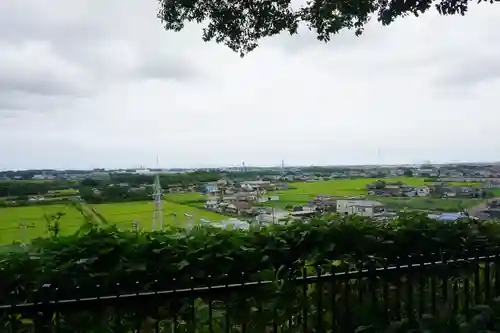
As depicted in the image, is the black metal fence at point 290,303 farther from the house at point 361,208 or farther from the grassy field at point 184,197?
the grassy field at point 184,197

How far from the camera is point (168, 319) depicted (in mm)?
2600

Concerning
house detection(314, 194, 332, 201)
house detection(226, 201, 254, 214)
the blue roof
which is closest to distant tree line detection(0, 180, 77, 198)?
house detection(226, 201, 254, 214)

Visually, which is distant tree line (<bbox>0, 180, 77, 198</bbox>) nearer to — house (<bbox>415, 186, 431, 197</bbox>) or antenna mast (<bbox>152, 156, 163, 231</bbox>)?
antenna mast (<bbox>152, 156, 163, 231</bbox>)

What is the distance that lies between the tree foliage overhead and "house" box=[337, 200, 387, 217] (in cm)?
208

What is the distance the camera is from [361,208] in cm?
406

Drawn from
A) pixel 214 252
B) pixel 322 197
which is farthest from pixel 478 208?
pixel 214 252

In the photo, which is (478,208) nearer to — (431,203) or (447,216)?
(431,203)

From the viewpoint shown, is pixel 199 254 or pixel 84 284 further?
pixel 199 254

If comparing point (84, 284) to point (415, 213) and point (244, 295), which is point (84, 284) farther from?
point (415, 213)

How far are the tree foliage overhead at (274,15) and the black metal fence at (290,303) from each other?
2.77m

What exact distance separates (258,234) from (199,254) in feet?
1.61

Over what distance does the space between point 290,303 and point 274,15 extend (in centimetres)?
348

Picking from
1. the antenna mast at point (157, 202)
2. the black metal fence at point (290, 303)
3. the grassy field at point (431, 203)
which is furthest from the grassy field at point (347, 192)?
the antenna mast at point (157, 202)

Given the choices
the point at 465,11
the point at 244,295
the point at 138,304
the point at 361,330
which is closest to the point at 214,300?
the point at 244,295
